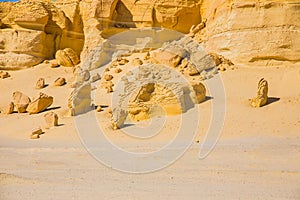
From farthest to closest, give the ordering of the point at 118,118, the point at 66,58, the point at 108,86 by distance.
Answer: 1. the point at 66,58
2. the point at 108,86
3. the point at 118,118

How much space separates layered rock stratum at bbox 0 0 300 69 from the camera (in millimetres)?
→ 10656

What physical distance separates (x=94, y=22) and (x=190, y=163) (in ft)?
31.1

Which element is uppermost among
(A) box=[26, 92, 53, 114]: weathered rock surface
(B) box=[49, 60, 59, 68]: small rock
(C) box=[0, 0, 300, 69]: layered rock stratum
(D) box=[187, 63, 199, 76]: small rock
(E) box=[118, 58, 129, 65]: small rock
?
(C) box=[0, 0, 300, 69]: layered rock stratum

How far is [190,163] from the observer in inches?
164

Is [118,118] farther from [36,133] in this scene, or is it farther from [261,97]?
[261,97]

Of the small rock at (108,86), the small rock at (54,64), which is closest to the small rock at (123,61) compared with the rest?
the small rock at (108,86)

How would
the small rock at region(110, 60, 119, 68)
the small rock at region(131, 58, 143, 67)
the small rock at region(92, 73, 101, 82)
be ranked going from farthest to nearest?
1. the small rock at region(110, 60, 119, 68)
2. the small rock at region(131, 58, 143, 67)
3. the small rock at region(92, 73, 101, 82)

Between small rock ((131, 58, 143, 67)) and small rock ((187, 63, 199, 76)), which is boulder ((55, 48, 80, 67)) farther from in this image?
small rock ((187, 63, 199, 76))

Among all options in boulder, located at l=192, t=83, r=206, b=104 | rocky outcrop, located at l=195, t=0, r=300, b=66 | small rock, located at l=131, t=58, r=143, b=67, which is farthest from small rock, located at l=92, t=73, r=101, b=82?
boulder, located at l=192, t=83, r=206, b=104

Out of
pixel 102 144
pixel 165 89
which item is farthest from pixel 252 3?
pixel 102 144

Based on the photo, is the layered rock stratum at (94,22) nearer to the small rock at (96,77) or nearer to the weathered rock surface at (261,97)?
the small rock at (96,77)

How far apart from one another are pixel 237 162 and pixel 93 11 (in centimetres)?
981

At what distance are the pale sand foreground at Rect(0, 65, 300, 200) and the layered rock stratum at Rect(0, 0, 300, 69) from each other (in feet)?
9.46

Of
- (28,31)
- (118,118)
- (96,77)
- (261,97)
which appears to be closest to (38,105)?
(96,77)
